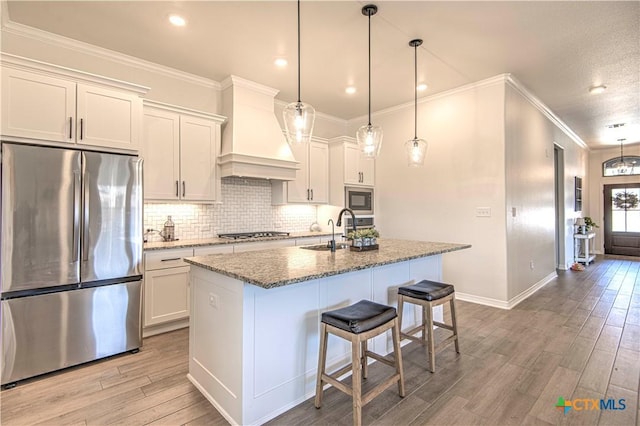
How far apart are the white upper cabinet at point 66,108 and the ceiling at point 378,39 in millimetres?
625

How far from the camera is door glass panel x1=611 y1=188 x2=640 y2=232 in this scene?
27.3ft

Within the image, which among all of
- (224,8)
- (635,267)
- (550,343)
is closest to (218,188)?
(224,8)

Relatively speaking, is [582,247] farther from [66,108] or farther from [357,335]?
[66,108]

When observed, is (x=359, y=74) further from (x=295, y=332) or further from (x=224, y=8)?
(x=295, y=332)

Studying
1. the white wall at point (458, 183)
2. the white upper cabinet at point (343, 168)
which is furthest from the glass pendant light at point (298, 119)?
the white wall at point (458, 183)

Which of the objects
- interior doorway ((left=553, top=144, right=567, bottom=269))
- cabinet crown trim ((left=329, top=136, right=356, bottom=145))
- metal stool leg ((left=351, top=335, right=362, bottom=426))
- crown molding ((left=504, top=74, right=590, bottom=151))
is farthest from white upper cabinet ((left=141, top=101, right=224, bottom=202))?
interior doorway ((left=553, top=144, right=567, bottom=269))

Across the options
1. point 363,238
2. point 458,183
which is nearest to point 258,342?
point 363,238

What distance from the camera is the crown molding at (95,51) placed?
113 inches

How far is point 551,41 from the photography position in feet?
10.4

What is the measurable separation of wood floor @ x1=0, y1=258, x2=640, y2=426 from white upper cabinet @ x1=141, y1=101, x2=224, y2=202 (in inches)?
62.7

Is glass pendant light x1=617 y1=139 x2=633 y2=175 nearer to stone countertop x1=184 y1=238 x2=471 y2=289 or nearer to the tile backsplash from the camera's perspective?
the tile backsplash

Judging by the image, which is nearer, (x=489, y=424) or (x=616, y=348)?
(x=489, y=424)

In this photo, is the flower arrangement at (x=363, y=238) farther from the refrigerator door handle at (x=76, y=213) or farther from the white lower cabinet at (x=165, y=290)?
the refrigerator door handle at (x=76, y=213)

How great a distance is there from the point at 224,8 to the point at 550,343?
4246 mm
